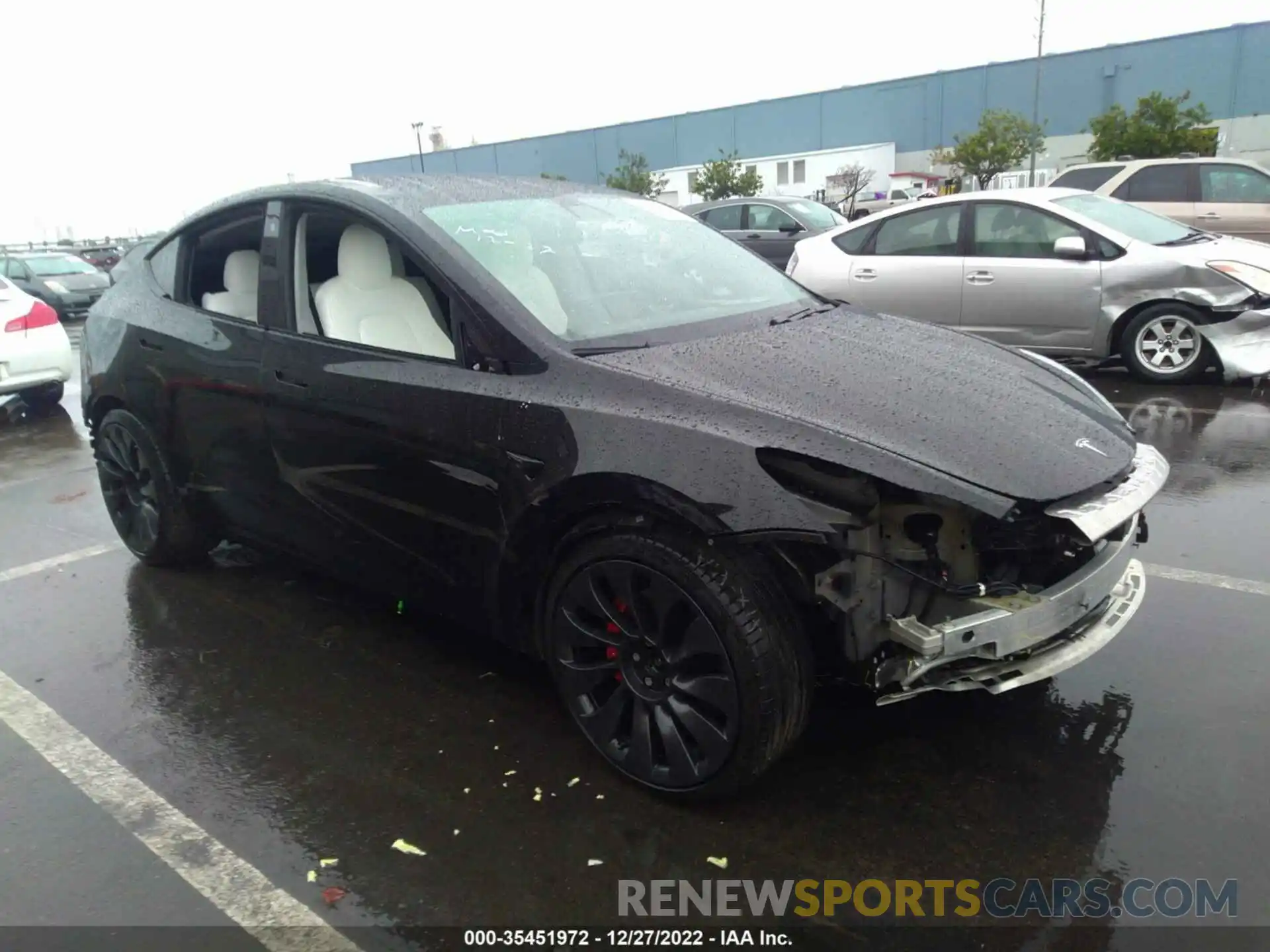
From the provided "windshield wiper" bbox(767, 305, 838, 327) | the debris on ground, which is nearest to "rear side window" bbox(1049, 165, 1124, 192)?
"windshield wiper" bbox(767, 305, 838, 327)

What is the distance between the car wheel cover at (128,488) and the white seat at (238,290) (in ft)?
2.70

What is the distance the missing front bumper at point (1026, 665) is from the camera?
238 cm

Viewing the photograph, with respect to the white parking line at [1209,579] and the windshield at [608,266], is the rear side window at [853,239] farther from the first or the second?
the white parking line at [1209,579]

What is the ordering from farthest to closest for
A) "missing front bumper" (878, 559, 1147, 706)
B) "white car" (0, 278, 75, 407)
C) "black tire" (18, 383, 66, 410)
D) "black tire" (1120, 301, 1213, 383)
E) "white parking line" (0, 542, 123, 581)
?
1. "black tire" (18, 383, 66, 410)
2. "white car" (0, 278, 75, 407)
3. "black tire" (1120, 301, 1213, 383)
4. "white parking line" (0, 542, 123, 581)
5. "missing front bumper" (878, 559, 1147, 706)

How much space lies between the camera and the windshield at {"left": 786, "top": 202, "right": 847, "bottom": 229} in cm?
1426

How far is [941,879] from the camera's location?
7.74 feet

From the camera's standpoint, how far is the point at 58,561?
4.82 meters

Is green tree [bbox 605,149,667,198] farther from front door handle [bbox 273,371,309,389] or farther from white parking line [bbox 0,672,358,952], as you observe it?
white parking line [bbox 0,672,358,952]

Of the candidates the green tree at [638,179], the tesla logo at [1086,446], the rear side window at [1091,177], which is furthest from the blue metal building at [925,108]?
the tesla logo at [1086,446]

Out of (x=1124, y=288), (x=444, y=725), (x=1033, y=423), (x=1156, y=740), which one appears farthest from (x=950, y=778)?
(x=1124, y=288)

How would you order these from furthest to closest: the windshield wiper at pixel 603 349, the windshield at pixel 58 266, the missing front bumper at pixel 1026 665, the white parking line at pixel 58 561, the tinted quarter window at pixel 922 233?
1. the windshield at pixel 58 266
2. the tinted quarter window at pixel 922 233
3. the white parking line at pixel 58 561
4. the windshield wiper at pixel 603 349
5. the missing front bumper at pixel 1026 665

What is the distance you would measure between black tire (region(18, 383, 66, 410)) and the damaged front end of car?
917 cm

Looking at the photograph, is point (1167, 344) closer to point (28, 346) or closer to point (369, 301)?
point (369, 301)

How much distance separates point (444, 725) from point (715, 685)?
110cm
